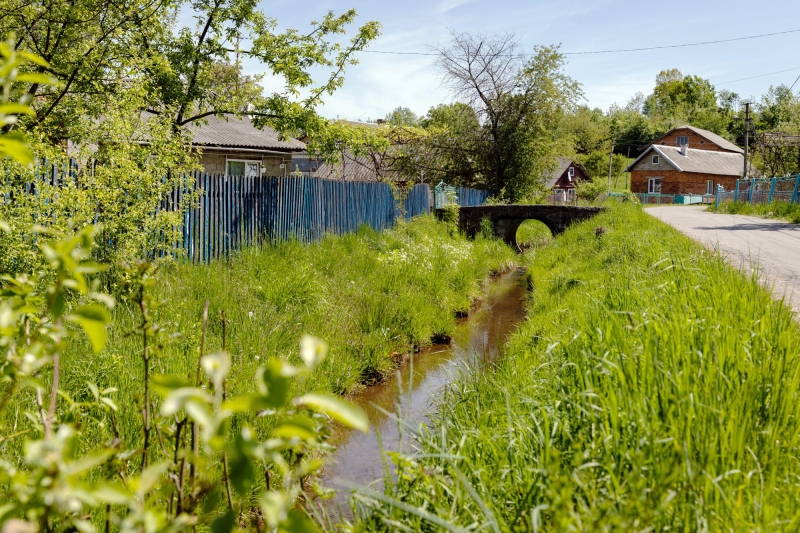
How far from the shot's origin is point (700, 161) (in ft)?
176

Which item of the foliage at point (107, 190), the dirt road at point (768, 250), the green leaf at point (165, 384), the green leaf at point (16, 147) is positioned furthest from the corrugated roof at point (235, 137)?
the green leaf at point (165, 384)

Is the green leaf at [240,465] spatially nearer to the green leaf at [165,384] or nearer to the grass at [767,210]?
the green leaf at [165,384]

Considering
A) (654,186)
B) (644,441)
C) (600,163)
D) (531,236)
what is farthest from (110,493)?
(600,163)

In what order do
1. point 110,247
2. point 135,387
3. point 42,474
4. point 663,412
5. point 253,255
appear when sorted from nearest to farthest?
1. point 42,474
2. point 663,412
3. point 135,387
4. point 110,247
5. point 253,255

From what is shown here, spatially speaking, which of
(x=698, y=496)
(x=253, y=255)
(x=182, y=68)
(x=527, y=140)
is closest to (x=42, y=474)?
(x=698, y=496)

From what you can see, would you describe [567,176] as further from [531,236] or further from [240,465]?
[240,465]

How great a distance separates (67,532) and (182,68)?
9.57 m

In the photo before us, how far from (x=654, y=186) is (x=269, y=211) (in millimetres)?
48490

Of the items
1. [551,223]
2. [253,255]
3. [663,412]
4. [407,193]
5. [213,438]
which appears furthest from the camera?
[551,223]

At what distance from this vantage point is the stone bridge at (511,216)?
64.4ft

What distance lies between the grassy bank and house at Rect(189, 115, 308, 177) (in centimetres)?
1830

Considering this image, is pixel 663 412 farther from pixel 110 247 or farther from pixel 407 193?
pixel 407 193

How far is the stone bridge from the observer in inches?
773

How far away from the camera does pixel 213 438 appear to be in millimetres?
818
